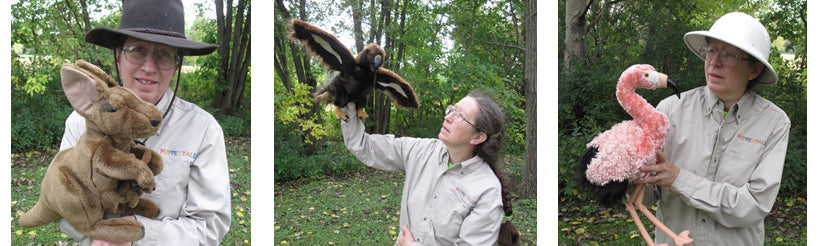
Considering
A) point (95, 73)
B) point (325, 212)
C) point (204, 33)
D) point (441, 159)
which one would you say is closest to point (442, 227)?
point (441, 159)

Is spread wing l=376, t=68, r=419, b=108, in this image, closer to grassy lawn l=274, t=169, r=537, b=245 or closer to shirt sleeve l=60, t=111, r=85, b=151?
grassy lawn l=274, t=169, r=537, b=245

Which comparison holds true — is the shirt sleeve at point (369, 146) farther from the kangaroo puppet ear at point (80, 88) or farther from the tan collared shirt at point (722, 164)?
the tan collared shirt at point (722, 164)

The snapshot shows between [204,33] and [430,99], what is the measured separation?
190 cm

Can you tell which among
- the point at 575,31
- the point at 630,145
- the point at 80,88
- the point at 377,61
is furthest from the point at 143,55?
the point at 575,31

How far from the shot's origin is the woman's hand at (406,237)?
2.01m

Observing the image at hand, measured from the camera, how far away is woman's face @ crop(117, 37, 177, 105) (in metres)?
1.81

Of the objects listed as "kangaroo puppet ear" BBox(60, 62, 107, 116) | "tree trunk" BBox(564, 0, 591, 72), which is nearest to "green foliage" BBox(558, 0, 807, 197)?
"tree trunk" BBox(564, 0, 591, 72)

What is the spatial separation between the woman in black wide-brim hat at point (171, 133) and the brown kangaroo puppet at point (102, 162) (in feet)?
0.41

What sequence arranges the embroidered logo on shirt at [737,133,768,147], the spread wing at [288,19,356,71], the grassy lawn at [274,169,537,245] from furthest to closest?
the grassy lawn at [274,169,537,245], the spread wing at [288,19,356,71], the embroidered logo on shirt at [737,133,768,147]

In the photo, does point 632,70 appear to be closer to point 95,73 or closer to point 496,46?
point 496,46

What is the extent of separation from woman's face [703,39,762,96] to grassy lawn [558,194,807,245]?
1.78m

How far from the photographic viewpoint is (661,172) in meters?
1.94

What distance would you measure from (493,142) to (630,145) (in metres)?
0.49

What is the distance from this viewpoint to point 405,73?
282cm
